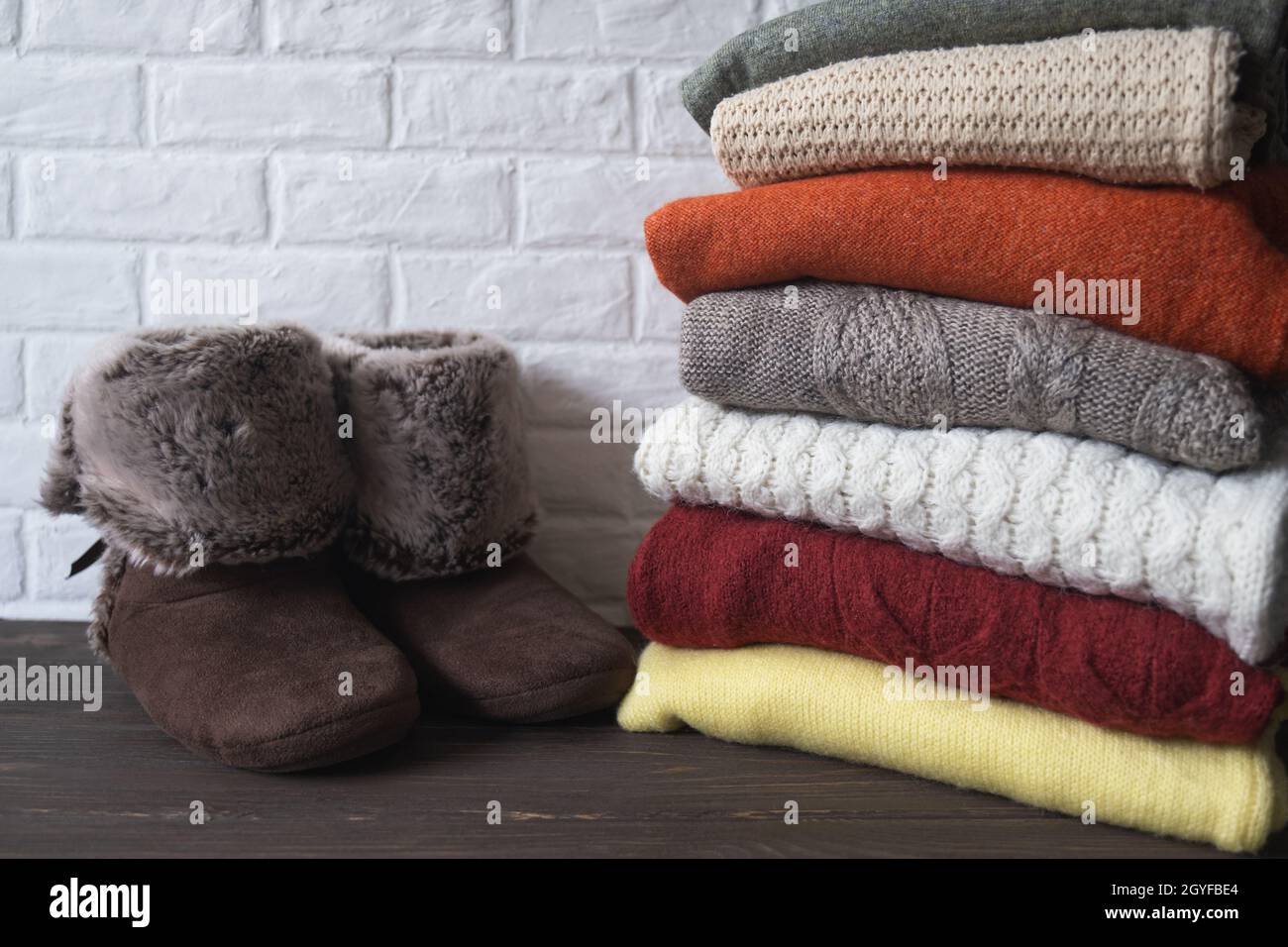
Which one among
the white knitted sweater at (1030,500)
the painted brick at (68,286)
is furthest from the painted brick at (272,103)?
the white knitted sweater at (1030,500)

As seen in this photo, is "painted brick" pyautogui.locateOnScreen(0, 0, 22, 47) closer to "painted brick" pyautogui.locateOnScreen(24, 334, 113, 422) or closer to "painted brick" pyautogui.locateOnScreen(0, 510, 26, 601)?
"painted brick" pyautogui.locateOnScreen(24, 334, 113, 422)

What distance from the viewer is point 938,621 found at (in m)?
0.65

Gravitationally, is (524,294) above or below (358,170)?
below

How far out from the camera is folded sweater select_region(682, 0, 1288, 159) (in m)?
0.56

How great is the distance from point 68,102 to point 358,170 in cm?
26

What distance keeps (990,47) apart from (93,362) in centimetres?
61

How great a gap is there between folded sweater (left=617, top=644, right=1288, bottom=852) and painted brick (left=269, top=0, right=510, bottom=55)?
55 cm

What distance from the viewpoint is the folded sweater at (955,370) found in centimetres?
56

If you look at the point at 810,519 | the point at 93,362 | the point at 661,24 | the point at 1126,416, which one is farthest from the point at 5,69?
the point at 1126,416

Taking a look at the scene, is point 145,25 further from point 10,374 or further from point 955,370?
point 955,370

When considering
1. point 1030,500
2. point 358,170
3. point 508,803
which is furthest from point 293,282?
point 1030,500

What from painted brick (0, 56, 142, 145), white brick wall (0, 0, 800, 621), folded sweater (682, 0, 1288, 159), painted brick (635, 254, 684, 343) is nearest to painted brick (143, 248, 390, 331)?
white brick wall (0, 0, 800, 621)
